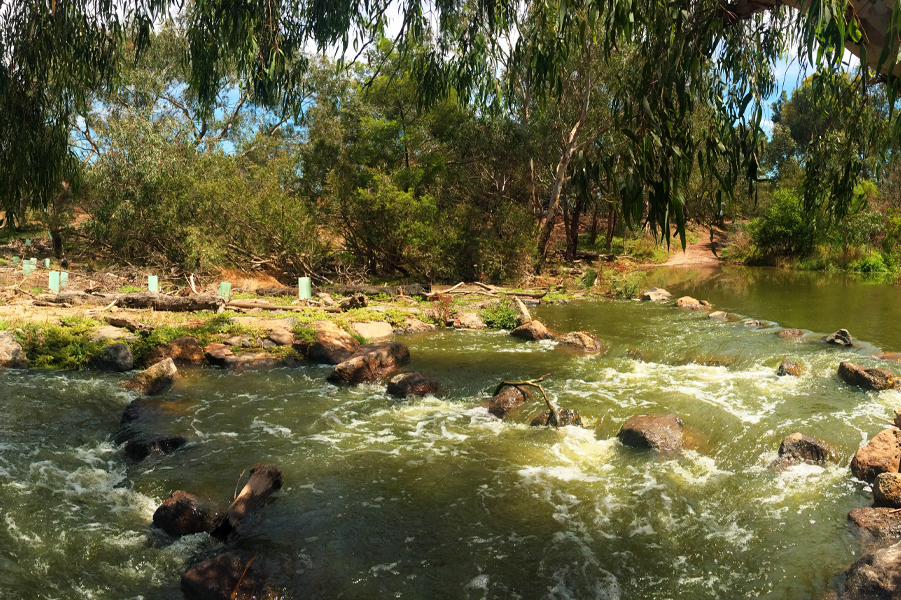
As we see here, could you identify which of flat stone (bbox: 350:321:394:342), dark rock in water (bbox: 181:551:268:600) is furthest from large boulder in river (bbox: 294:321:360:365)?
dark rock in water (bbox: 181:551:268:600)

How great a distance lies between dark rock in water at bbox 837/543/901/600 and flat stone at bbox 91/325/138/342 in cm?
1076

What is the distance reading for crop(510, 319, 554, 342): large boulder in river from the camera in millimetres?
12992

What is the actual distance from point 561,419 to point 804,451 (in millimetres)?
2655

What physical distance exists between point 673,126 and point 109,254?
2485cm

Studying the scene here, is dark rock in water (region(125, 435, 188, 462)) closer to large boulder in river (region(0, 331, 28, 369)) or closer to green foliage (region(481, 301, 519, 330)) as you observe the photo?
large boulder in river (region(0, 331, 28, 369))

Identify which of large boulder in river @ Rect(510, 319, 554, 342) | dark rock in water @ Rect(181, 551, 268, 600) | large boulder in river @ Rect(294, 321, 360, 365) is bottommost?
dark rock in water @ Rect(181, 551, 268, 600)

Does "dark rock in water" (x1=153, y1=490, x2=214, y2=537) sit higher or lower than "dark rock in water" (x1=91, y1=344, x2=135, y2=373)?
lower

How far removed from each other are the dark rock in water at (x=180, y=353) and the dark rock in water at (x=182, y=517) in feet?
19.3

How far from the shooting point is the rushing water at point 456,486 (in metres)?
4.56

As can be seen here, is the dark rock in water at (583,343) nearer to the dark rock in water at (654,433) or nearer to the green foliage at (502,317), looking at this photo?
the green foliage at (502,317)

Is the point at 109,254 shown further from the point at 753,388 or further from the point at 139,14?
the point at 753,388

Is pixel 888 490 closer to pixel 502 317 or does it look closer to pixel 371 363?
pixel 371 363

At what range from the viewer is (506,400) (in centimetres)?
841

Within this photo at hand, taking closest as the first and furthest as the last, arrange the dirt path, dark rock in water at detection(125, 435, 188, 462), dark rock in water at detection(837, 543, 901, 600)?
dark rock in water at detection(837, 543, 901, 600) < dark rock in water at detection(125, 435, 188, 462) < the dirt path
